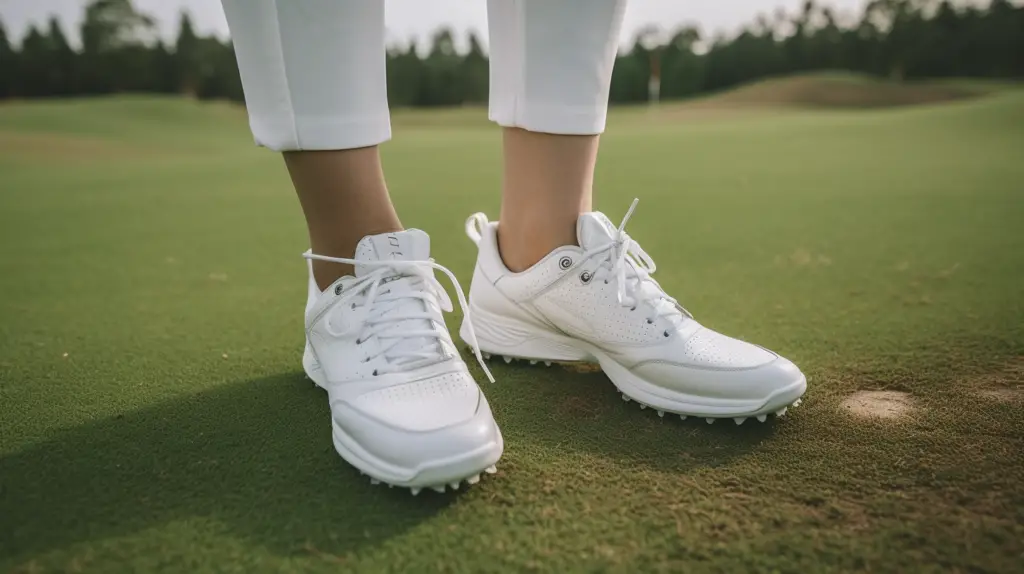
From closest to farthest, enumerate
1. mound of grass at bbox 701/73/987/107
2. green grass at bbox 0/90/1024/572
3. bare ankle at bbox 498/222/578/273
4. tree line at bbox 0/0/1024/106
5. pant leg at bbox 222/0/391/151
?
green grass at bbox 0/90/1024/572, pant leg at bbox 222/0/391/151, bare ankle at bbox 498/222/578/273, mound of grass at bbox 701/73/987/107, tree line at bbox 0/0/1024/106

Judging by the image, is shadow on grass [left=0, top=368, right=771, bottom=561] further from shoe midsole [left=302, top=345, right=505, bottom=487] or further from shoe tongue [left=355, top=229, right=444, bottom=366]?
shoe tongue [left=355, top=229, right=444, bottom=366]

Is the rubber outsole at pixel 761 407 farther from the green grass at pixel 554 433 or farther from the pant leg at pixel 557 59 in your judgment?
the pant leg at pixel 557 59

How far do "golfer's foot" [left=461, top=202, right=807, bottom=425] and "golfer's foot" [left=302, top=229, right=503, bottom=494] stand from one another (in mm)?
145

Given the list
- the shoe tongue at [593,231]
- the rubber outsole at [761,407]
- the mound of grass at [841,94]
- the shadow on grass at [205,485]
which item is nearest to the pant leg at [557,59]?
the shoe tongue at [593,231]

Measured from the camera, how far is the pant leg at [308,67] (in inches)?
25.7

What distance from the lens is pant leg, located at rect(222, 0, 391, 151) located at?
2.14 ft

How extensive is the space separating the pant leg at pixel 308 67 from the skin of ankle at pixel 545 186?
0.72 feet

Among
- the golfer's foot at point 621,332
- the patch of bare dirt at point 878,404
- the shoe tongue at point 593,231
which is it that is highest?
the shoe tongue at point 593,231

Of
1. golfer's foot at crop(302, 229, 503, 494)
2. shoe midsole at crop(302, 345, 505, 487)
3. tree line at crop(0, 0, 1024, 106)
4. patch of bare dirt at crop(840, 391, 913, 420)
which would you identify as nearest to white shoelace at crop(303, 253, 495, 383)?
golfer's foot at crop(302, 229, 503, 494)

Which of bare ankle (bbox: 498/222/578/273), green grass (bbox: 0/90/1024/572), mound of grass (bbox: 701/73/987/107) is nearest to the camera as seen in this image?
green grass (bbox: 0/90/1024/572)

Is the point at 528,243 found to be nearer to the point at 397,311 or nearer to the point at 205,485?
the point at 397,311

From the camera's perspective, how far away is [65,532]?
551 mm

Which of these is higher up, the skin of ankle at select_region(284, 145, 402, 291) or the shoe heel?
the skin of ankle at select_region(284, 145, 402, 291)

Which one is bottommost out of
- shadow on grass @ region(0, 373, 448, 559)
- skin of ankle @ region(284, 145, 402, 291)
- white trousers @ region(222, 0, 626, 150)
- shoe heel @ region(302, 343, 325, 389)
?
shadow on grass @ region(0, 373, 448, 559)
